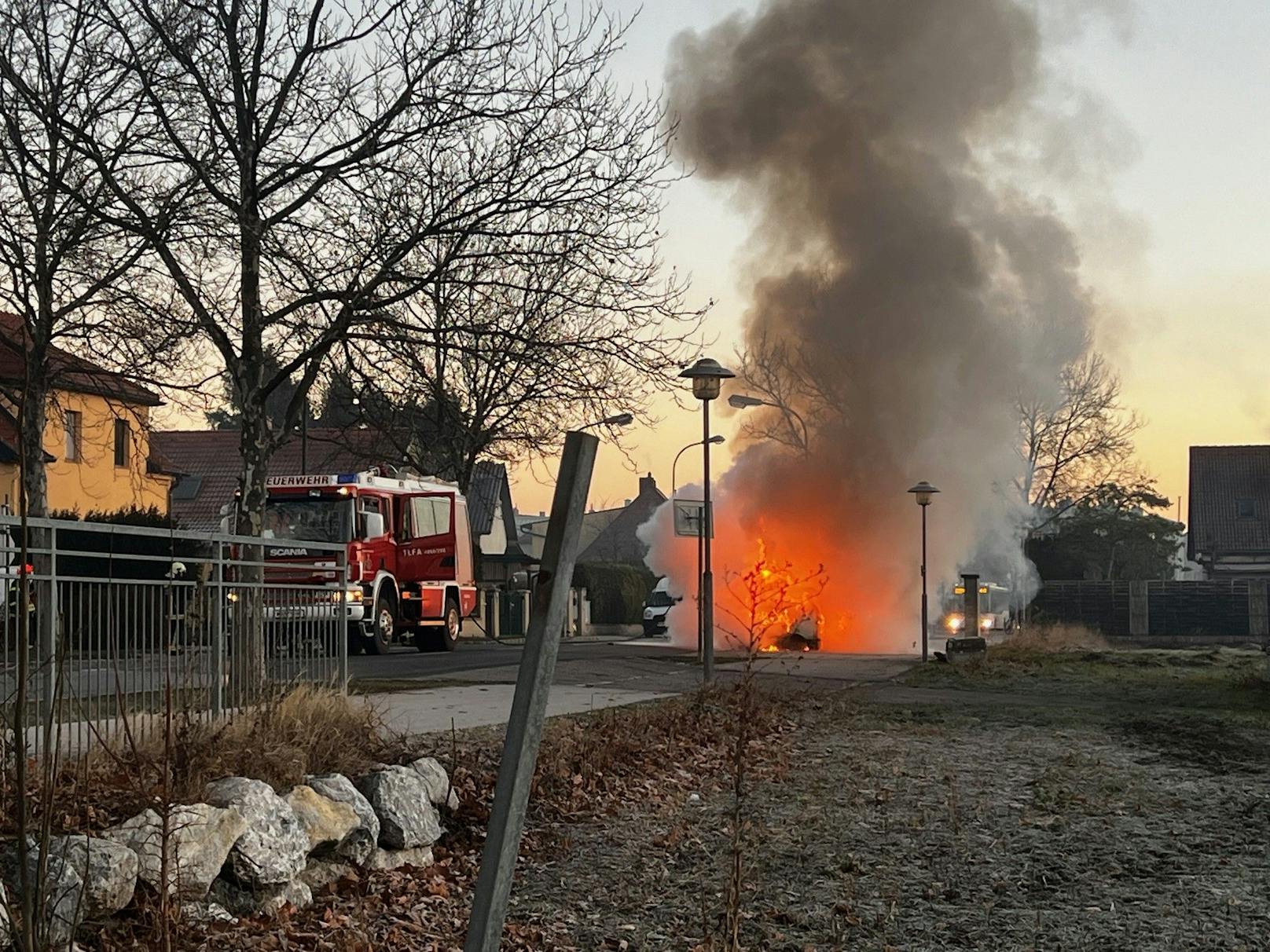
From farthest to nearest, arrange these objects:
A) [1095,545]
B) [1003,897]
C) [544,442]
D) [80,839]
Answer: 1. [1095,545]
2. [544,442]
3. [1003,897]
4. [80,839]

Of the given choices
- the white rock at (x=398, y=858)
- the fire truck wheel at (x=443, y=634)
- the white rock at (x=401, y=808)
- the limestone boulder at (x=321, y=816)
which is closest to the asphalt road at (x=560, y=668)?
the fire truck wheel at (x=443, y=634)

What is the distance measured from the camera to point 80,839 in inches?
215

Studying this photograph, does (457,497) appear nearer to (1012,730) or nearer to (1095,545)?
(1012,730)

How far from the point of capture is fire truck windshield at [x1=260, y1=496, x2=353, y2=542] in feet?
83.1

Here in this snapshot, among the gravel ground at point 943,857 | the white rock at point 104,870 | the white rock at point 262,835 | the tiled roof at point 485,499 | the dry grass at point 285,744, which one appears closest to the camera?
the white rock at point 104,870

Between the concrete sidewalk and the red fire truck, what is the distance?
7.00 meters

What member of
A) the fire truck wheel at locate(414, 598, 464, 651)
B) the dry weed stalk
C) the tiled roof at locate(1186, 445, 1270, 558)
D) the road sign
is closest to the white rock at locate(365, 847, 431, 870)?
the dry weed stalk

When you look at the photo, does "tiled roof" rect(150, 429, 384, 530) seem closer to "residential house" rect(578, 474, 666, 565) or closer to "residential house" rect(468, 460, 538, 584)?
"residential house" rect(468, 460, 538, 584)

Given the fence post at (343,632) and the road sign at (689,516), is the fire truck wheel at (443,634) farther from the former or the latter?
the fence post at (343,632)

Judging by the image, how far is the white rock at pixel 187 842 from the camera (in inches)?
223

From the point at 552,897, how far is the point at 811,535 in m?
34.3

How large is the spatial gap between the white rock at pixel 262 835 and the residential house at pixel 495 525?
5449 centimetres

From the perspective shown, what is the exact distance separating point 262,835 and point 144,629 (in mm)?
2364

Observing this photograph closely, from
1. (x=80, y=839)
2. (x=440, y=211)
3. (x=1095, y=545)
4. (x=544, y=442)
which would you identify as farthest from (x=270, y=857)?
(x=1095, y=545)
